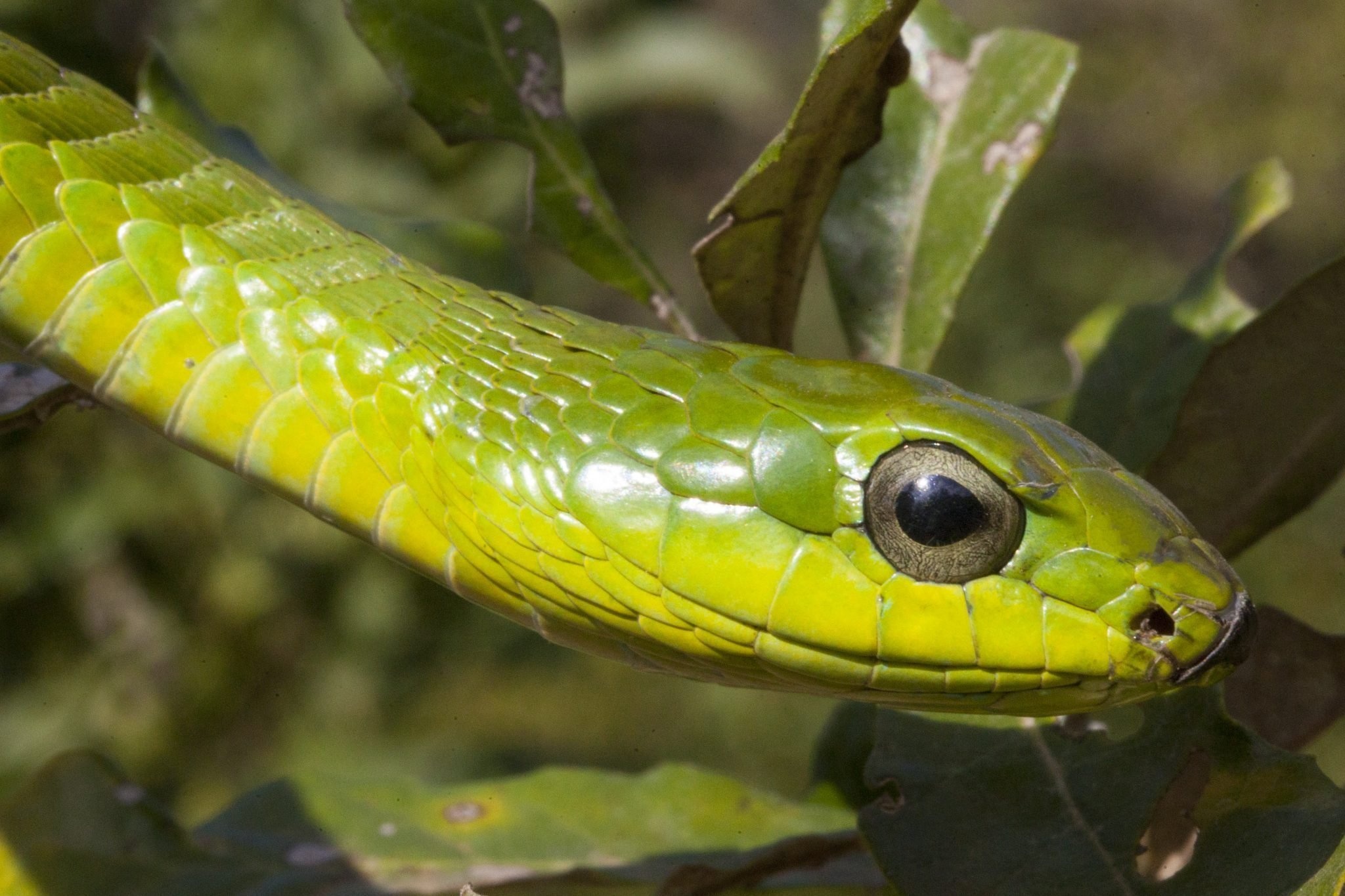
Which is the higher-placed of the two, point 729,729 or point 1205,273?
point 1205,273

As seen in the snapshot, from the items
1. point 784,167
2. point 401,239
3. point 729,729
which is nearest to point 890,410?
point 784,167

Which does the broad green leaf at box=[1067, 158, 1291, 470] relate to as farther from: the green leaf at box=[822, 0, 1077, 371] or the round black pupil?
the round black pupil

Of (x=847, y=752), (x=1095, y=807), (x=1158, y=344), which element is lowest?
(x=847, y=752)

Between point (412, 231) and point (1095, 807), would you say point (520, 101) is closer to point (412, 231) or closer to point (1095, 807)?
point (412, 231)

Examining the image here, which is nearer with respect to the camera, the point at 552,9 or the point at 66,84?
the point at 66,84

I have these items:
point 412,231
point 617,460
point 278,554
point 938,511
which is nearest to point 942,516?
point 938,511

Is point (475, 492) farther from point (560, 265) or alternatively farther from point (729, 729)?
point (729, 729)

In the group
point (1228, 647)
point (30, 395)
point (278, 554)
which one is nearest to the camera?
point (1228, 647)
